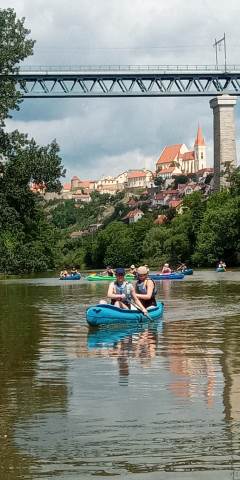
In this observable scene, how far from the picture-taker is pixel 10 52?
2541 centimetres

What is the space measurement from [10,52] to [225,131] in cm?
5643

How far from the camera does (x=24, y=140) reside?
25.7 m

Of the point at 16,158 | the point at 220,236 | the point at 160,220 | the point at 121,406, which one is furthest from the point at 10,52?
the point at 160,220

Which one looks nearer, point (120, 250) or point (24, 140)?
point (24, 140)

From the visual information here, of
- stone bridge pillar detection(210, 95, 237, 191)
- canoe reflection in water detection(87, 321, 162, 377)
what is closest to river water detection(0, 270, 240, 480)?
canoe reflection in water detection(87, 321, 162, 377)

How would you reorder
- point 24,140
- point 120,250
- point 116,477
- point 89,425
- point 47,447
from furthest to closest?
point 120,250 → point 24,140 → point 89,425 → point 47,447 → point 116,477

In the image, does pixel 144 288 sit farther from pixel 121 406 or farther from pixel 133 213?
pixel 133 213

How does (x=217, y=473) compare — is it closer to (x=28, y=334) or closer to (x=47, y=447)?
(x=47, y=447)

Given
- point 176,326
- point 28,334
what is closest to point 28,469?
point 28,334

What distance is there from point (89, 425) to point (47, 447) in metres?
0.83

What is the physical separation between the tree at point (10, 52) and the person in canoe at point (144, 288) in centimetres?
1023

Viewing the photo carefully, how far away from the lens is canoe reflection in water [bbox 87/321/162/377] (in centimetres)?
1177

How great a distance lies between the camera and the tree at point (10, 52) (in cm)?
2525

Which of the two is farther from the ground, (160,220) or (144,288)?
(160,220)
